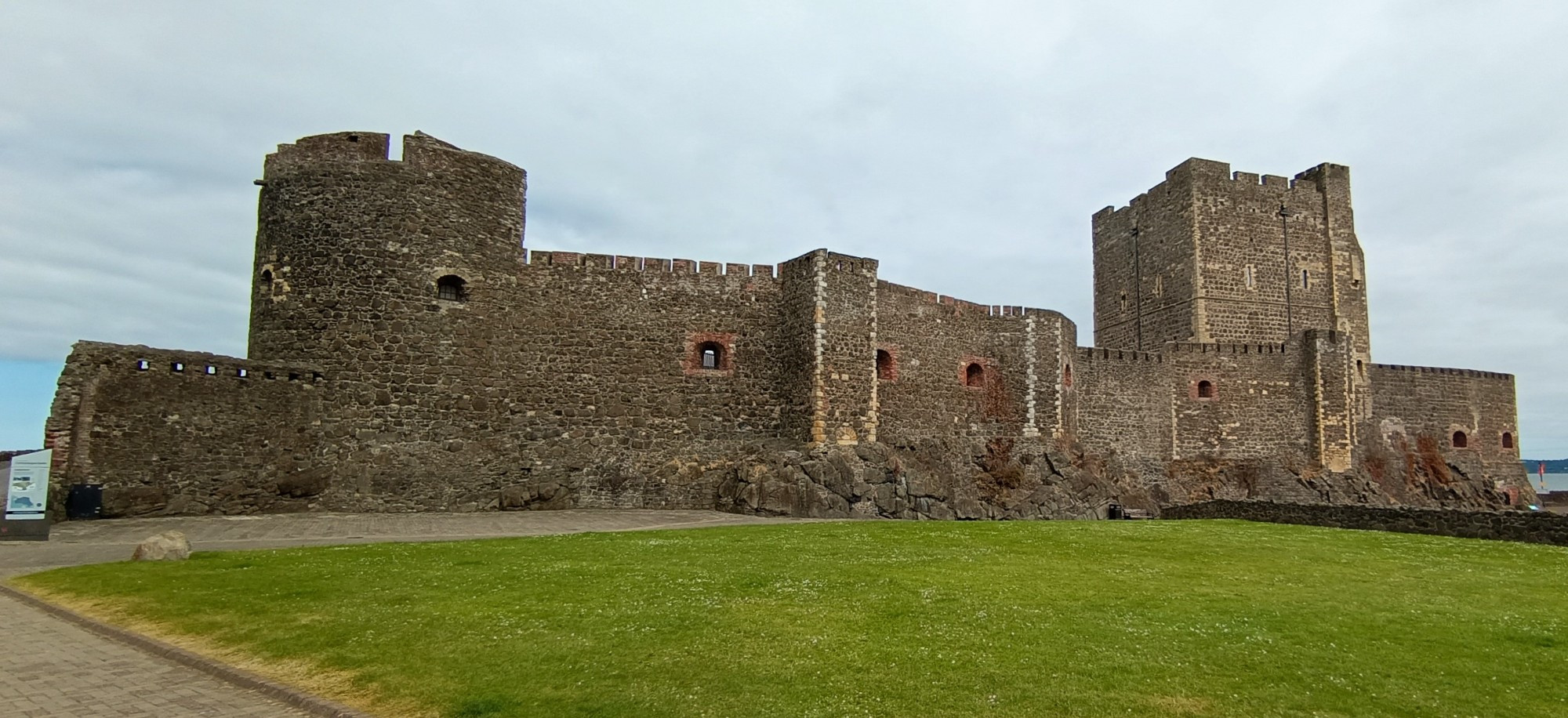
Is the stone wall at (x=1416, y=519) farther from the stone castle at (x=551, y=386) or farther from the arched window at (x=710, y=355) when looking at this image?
the arched window at (x=710, y=355)

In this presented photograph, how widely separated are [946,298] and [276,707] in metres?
23.8

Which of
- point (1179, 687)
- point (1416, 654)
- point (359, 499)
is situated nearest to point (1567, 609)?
point (1416, 654)

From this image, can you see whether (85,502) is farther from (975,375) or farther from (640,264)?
(975,375)

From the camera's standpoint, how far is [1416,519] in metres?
18.9

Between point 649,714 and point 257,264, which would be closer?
point 649,714

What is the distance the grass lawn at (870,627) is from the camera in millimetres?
6770

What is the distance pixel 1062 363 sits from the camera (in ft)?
101

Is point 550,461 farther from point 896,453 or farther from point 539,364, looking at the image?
point 896,453

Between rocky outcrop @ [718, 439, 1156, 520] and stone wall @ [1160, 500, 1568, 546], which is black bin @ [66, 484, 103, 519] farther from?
stone wall @ [1160, 500, 1568, 546]

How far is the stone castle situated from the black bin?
155 millimetres

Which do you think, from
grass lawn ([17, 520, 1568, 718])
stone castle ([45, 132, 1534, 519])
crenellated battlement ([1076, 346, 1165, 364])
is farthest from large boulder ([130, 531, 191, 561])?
crenellated battlement ([1076, 346, 1165, 364])

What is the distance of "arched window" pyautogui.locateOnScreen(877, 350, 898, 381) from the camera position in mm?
26672

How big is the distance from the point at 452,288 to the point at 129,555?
1021 cm

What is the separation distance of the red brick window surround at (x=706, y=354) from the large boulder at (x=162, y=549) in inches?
518
